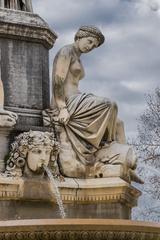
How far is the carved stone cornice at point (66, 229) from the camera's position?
7996mm

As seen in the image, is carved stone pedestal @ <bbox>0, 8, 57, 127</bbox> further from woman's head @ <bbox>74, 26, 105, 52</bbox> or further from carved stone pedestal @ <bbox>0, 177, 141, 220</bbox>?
carved stone pedestal @ <bbox>0, 177, 141, 220</bbox>

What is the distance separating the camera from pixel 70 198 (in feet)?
34.8

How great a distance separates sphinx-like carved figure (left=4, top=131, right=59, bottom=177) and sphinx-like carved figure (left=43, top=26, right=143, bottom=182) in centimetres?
52

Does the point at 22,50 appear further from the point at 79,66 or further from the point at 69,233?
the point at 69,233

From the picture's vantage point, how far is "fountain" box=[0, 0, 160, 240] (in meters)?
10.3

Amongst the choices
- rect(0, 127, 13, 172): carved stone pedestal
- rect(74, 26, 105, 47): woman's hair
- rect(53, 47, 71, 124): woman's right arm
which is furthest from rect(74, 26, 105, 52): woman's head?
rect(0, 127, 13, 172): carved stone pedestal

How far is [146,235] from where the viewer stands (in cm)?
852

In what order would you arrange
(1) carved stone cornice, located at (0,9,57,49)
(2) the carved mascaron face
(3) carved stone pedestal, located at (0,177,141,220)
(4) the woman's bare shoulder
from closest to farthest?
(3) carved stone pedestal, located at (0,177,141,220) < (2) the carved mascaron face < (1) carved stone cornice, located at (0,9,57,49) < (4) the woman's bare shoulder

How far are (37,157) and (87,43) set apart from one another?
2110mm

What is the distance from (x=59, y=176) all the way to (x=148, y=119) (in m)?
17.3

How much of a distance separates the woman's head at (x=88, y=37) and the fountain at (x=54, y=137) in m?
0.01

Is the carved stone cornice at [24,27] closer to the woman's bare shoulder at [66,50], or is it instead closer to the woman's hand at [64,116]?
the woman's bare shoulder at [66,50]

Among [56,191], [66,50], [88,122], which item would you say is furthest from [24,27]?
[56,191]

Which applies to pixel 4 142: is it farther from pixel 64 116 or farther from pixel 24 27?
pixel 24 27
